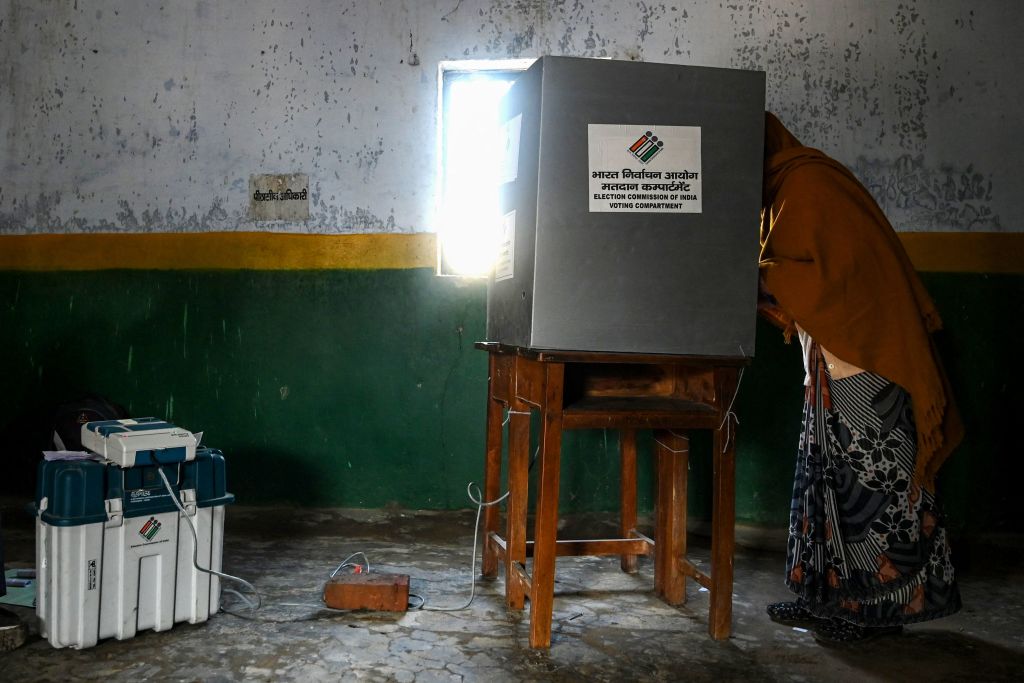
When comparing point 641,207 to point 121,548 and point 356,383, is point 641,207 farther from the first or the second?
point 356,383

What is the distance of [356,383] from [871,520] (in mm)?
2125

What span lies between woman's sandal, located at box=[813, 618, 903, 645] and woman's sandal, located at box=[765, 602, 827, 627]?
0.13 ft

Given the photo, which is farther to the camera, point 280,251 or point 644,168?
point 280,251

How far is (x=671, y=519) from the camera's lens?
2.55 metres

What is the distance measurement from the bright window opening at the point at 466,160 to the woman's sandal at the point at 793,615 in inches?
69.7

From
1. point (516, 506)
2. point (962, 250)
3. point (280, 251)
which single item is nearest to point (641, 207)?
point (516, 506)

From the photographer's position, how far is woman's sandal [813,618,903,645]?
7.25ft

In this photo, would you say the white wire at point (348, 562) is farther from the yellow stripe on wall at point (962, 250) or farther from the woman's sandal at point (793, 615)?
the yellow stripe on wall at point (962, 250)

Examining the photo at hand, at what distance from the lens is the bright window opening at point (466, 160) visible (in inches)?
135

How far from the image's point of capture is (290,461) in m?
3.47

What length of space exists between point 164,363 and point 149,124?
105 cm

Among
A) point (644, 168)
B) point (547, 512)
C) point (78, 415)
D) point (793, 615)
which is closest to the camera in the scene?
point (644, 168)

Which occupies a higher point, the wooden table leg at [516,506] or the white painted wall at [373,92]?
the white painted wall at [373,92]

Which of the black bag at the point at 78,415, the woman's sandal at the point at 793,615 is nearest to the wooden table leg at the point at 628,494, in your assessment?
the woman's sandal at the point at 793,615
